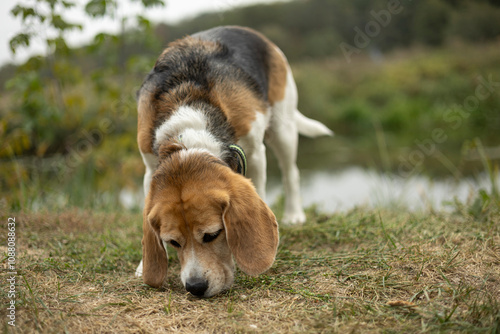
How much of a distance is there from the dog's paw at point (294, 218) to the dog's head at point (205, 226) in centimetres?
177

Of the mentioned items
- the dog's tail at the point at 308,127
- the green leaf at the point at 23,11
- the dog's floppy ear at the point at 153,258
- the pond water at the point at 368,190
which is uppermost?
the green leaf at the point at 23,11

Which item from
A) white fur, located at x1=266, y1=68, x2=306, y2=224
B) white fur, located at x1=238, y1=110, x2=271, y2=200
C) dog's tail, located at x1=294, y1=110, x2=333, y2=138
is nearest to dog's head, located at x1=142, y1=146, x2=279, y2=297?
white fur, located at x1=238, y1=110, x2=271, y2=200

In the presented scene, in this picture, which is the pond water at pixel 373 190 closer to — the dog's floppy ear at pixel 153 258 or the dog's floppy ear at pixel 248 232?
the dog's floppy ear at pixel 248 232

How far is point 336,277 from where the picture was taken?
2592 mm

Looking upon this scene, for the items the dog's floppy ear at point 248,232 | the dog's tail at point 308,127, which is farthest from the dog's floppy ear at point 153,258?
the dog's tail at point 308,127

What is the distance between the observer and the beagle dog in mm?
2480

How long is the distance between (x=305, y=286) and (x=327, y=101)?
13.7m

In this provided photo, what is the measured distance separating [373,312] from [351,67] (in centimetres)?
1797

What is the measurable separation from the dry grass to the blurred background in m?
1.12

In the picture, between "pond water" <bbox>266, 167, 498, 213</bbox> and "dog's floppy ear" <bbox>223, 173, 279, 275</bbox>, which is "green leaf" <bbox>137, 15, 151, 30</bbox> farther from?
"dog's floppy ear" <bbox>223, 173, 279, 275</bbox>

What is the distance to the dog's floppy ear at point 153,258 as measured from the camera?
2639 millimetres

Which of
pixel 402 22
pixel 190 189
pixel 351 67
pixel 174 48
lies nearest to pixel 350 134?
pixel 402 22

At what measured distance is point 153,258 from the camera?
8.73 feet

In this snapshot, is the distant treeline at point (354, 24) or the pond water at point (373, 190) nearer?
the pond water at point (373, 190)
